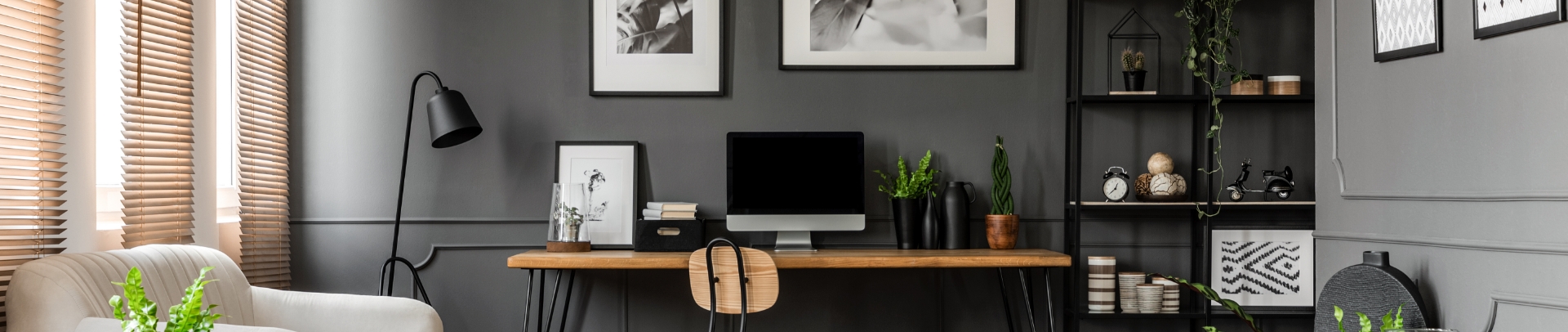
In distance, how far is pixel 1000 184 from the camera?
3277 millimetres

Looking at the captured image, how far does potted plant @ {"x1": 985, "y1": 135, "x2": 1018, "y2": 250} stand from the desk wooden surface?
0.69ft

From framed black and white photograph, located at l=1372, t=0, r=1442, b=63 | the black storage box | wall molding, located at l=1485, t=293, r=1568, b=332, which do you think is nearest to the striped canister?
framed black and white photograph, located at l=1372, t=0, r=1442, b=63

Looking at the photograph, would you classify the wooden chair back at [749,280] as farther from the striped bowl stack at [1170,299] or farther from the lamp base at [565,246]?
the striped bowl stack at [1170,299]

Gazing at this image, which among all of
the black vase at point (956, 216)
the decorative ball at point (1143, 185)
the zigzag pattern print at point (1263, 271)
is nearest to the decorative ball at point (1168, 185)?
the decorative ball at point (1143, 185)

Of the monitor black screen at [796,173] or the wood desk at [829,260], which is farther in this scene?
the monitor black screen at [796,173]

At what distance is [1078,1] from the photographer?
→ 127 inches

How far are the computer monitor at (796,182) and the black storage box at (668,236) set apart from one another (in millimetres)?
154

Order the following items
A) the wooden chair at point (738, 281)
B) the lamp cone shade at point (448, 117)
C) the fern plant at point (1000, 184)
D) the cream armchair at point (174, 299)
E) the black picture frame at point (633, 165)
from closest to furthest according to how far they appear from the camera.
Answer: the cream armchair at point (174, 299), the wooden chair at point (738, 281), the lamp cone shade at point (448, 117), the fern plant at point (1000, 184), the black picture frame at point (633, 165)

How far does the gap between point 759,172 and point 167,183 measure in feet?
6.32

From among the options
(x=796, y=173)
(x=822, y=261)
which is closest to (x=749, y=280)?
(x=822, y=261)

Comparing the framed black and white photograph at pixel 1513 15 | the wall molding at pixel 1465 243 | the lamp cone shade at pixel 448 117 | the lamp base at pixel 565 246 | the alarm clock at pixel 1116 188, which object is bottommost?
the lamp base at pixel 565 246

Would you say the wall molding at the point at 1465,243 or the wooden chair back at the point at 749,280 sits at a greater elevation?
the wall molding at the point at 1465,243

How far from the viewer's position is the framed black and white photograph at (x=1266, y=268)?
10.9 feet

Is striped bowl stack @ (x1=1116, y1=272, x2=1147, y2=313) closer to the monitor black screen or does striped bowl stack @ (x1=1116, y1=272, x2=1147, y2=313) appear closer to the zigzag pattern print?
the zigzag pattern print
